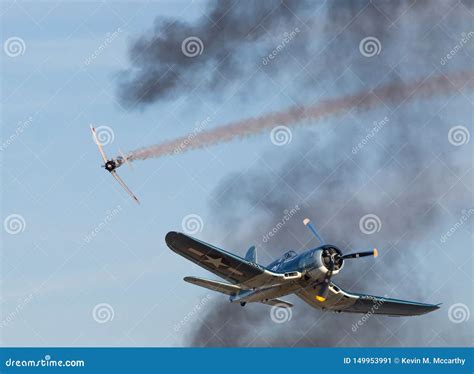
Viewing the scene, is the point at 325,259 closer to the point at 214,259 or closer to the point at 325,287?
the point at 325,287

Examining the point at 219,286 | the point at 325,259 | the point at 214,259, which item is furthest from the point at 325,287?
the point at 219,286

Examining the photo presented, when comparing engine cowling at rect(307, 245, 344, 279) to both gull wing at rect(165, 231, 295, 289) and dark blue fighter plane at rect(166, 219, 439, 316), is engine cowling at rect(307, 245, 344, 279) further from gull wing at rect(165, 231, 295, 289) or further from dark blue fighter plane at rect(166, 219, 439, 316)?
gull wing at rect(165, 231, 295, 289)

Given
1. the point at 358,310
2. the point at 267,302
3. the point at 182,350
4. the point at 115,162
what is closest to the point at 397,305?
the point at 358,310

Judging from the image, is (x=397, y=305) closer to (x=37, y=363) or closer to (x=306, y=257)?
(x=306, y=257)

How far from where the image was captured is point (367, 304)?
72938 millimetres

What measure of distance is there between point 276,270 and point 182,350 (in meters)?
19.2

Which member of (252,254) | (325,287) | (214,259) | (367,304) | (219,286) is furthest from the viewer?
(252,254)

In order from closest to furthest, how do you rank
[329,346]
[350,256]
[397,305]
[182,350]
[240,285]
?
[350,256]
[240,285]
[397,305]
[182,350]
[329,346]

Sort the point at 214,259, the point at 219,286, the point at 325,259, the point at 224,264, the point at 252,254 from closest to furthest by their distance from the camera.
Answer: the point at 325,259 → the point at 214,259 → the point at 224,264 → the point at 219,286 → the point at 252,254

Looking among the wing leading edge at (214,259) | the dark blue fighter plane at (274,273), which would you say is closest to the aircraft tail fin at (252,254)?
the dark blue fighter plane at (274,273)

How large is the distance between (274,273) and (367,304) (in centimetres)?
1177

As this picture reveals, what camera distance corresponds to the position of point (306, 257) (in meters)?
62.9

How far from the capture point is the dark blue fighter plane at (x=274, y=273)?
61.9 meters

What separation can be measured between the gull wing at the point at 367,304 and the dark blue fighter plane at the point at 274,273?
9 cm
